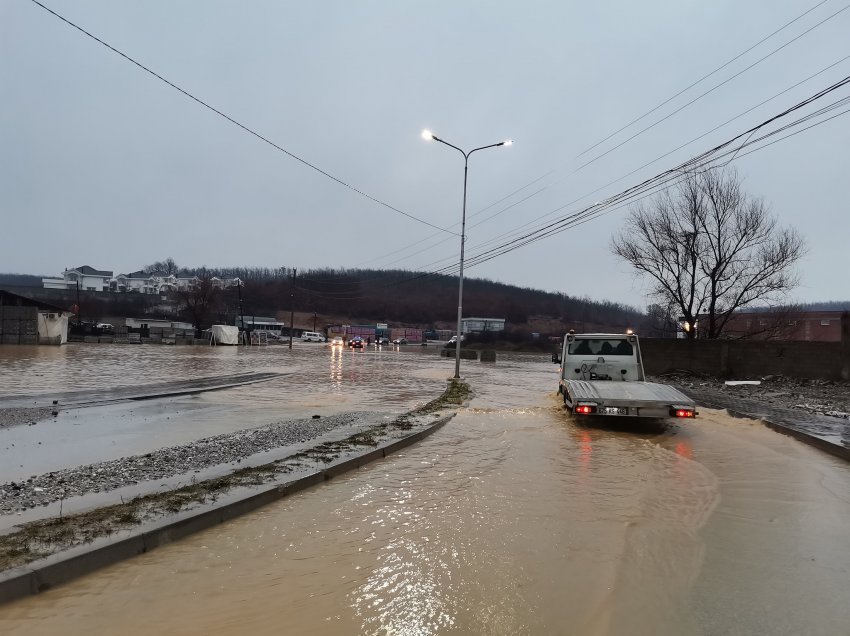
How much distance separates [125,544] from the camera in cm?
409

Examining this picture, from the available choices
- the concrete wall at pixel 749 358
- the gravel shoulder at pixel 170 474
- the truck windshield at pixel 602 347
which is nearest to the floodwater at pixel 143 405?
the gravel shoulder at pixel 170 474

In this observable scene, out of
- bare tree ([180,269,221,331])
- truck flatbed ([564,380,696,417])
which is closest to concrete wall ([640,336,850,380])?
truck flatbed ([564,380,696,417])

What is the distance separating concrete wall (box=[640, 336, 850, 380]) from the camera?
20.5 m

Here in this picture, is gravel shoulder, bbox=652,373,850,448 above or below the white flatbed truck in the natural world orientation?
below

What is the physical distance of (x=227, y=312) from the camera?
106 meters

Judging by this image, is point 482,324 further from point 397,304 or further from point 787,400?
point 787,400

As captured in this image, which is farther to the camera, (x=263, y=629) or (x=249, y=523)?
(x=249, y=523)

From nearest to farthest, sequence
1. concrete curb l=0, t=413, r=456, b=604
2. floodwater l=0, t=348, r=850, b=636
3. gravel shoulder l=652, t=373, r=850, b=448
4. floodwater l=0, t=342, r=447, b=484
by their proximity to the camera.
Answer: floodwater l=0, t=348, r=850, b=636 < concrete curb l=0, t=413, r=456, b=604 < floodwater l=0, t=342, r=447, b=484 < gravel shoulder l=652, t=373, r=850, b=448

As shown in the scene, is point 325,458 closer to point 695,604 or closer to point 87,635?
point 87,635

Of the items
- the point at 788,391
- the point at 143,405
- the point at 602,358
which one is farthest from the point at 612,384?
the point at 788,391

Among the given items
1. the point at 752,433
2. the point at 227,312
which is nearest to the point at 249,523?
the point at 752,433

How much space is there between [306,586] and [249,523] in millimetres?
1484

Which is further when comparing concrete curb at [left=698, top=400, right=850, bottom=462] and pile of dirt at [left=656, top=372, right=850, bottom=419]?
pile of dirt at [left=656, top=372, right=850, bottom=419]

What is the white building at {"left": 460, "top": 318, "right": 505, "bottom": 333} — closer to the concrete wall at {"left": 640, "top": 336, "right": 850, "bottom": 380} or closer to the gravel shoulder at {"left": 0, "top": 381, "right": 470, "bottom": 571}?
the concrete wall at {"left": 640, "top": 336, "right": 850, "bottom": 380}
